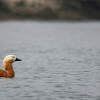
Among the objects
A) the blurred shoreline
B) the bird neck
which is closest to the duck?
the bird neck

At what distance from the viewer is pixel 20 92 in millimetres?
17109

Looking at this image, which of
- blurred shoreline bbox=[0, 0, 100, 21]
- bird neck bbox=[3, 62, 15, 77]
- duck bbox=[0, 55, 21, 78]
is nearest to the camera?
duck bbox=[0, 55, 21, 78]

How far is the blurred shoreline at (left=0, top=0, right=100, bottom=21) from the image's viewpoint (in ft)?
420

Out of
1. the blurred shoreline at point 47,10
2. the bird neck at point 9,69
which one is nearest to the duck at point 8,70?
the bird neck at point 9,69

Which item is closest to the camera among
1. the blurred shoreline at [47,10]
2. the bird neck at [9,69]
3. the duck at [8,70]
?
the duck at [8,70]

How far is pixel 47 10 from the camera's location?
131375 millimetres

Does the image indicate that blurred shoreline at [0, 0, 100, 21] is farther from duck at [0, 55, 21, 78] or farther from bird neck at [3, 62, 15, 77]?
bird neck at [3, 62, 15, 77]

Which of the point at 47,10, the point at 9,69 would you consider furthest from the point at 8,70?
the point at 47,10

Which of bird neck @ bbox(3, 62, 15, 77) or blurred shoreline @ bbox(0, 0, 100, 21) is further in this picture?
blurred shoreline @ bbox(0, 0, 100, 21)

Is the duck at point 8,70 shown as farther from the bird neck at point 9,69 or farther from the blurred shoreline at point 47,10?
the blurred shoreline at point 47,10

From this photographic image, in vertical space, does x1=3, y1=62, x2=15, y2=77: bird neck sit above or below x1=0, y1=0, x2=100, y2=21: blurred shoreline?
above

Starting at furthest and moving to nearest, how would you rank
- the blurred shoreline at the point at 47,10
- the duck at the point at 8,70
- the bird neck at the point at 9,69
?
the blurred shoreline at the point at 47,10 < the bird neck at the point at 9,69 < the duck at the point at 8,70

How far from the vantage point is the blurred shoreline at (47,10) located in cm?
12788

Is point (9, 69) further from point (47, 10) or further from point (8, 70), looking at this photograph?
point (47, 10)
